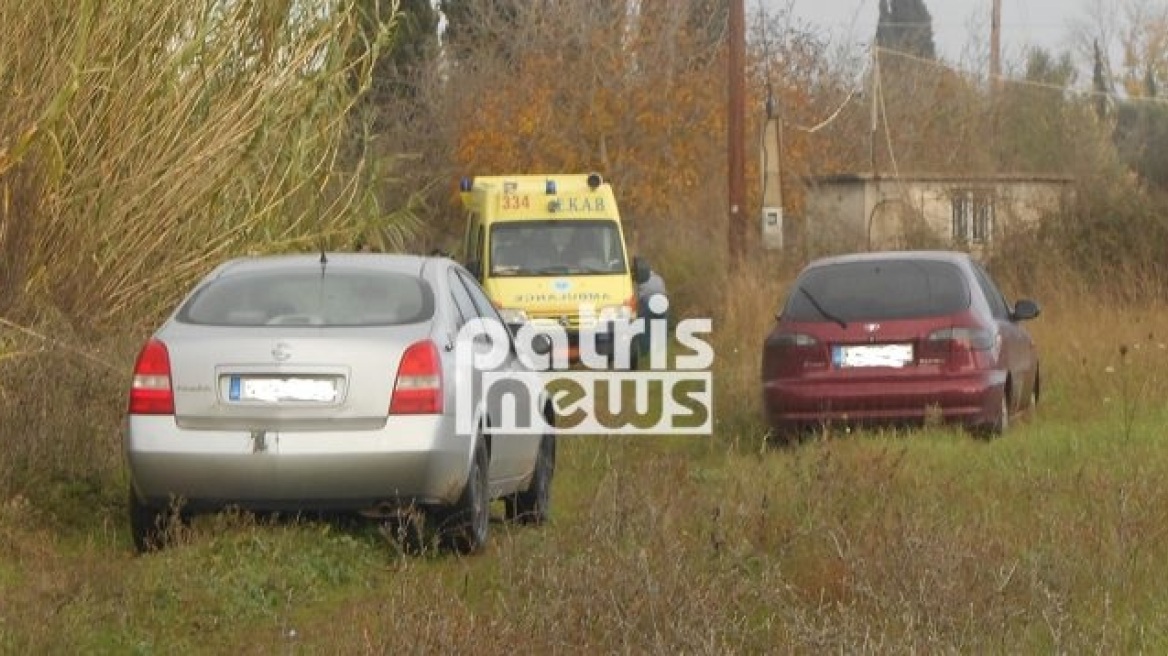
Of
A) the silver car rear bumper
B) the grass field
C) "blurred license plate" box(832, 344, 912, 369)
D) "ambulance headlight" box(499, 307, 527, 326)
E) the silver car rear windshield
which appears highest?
the silver car rear windshield

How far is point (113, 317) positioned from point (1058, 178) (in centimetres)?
2367

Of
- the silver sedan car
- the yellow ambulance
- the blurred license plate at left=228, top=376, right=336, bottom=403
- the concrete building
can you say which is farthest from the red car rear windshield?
the concrete building

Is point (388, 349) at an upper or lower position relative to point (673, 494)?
upper

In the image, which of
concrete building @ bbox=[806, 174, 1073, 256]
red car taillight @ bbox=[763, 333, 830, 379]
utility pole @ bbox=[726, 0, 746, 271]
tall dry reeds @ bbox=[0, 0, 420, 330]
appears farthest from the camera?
concrete building @ bbox=[806, 174, 1073, 256]

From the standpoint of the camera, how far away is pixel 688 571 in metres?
8.58

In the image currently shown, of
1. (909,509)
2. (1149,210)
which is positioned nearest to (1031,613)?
(909,509)

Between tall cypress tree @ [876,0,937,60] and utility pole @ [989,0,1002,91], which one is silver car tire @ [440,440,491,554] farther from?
tall cypress tree @ [876,0,937,60]

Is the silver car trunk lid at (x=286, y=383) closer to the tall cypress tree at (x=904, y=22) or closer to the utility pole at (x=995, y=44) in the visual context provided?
the utility pole at (x=995, y=44)

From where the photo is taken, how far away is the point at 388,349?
32.6 feet

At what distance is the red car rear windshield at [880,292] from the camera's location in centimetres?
1530

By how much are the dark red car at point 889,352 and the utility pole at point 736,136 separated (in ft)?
45.6

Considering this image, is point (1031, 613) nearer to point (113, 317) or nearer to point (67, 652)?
point (67, 652)

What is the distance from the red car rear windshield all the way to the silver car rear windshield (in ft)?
17.6

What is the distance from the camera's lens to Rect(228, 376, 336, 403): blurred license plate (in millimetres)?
9852
